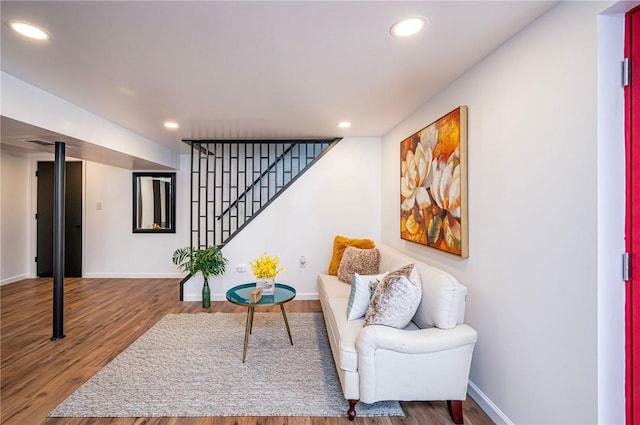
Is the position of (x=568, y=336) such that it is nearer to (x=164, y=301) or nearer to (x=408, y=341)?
(x=408, y=341)

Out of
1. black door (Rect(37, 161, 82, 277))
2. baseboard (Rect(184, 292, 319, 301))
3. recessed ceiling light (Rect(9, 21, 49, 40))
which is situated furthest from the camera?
black door (Rect(37, 161, 82, 277))

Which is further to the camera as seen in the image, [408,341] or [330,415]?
[330,415]

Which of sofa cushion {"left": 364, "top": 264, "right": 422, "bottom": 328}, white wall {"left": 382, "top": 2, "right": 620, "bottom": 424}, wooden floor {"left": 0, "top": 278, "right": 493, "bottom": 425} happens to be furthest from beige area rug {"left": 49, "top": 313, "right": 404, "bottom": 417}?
white wall {"left": 382, "top": 2, "right": 620, "bottom": 424}

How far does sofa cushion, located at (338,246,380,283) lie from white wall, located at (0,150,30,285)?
18.8 ft

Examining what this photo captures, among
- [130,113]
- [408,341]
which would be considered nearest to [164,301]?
[130,113]

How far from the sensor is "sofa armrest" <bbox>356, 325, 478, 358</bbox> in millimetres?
1730

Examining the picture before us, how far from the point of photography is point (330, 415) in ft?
6.12

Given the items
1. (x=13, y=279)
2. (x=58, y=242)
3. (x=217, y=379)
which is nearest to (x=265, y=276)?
(x=217, y=379)

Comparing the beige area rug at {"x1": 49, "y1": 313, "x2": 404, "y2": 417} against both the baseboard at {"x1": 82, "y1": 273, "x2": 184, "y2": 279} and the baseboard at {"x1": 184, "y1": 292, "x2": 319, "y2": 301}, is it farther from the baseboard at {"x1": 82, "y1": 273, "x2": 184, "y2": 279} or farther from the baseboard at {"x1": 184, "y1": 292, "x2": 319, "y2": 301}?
the baseboard at {"x1": 82, "y1": 273, "x2": 184, "y2": 279}

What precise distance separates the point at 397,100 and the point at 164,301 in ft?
13.4

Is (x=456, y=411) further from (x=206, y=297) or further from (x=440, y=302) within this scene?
(x=206, y=297)

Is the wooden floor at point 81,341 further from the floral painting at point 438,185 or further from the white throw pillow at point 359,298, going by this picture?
the floral painting at point 438,185

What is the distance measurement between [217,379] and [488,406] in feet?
6.43

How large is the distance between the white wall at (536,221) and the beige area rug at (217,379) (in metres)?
0.85
